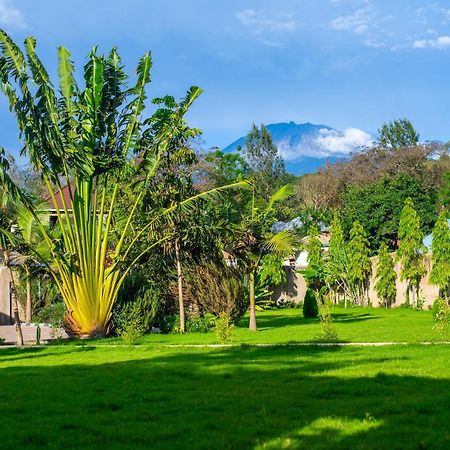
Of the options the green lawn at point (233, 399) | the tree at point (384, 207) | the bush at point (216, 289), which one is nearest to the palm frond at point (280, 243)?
the bush at point (216, 289)

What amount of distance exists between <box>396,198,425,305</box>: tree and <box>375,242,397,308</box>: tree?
3.28 feet

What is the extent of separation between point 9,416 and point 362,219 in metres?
34.1

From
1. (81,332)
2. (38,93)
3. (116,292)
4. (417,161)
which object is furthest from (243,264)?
(417,161)

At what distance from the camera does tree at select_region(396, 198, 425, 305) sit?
28.5m

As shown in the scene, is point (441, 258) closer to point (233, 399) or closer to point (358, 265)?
point (358, 265)

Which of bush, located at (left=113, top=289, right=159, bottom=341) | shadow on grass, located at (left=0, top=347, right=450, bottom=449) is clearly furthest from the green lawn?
bush, located at (left=113, top=289, right=159, bottom=341)

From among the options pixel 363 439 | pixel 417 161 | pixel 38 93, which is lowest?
pixel 363 439

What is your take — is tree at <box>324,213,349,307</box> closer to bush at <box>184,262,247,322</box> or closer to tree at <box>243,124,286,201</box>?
bush at <box>184,262,247,322</box>

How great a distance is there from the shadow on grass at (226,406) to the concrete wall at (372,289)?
699 inches

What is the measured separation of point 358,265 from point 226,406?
26459 mm

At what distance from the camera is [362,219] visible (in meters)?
39.4

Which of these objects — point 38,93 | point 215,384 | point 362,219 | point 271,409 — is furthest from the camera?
point 362,219

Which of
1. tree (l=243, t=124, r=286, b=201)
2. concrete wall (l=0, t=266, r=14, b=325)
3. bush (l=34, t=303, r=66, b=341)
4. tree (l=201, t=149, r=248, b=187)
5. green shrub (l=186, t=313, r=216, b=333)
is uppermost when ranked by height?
tree (l=243, t=124, r=286, b=201)

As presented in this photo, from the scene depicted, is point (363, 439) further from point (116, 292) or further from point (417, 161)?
point (417, 161)
